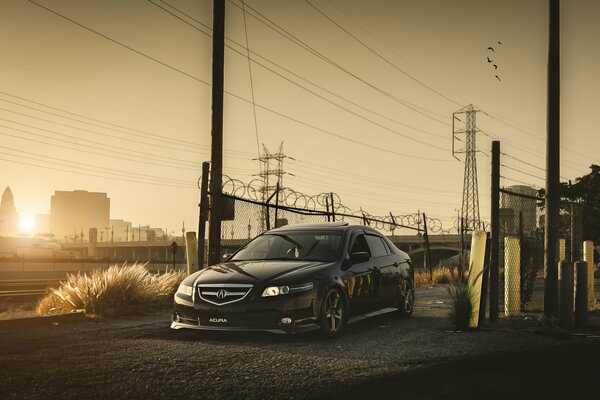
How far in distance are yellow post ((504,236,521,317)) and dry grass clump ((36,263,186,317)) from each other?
21.5 feet

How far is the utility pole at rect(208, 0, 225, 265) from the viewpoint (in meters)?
14.2

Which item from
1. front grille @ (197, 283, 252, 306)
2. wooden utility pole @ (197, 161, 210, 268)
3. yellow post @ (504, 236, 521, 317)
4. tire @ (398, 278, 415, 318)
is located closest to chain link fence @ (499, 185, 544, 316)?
yellow post @ (504, 236, 521, 317)

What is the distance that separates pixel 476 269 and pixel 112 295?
6567 mm

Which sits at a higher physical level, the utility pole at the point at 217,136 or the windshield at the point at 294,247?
the utility pole at the point at 217,136

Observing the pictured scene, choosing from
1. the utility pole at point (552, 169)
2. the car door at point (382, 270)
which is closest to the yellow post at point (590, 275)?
the utility pole at point (552, 169)

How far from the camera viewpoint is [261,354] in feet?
26.7

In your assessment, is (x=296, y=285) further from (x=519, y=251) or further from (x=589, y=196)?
(x=589, y=196)

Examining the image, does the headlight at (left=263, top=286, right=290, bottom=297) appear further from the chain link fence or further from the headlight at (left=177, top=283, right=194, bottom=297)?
the chain link fence

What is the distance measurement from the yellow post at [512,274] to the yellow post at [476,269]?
199 cm

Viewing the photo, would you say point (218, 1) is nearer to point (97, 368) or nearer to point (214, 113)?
point (214, 113)

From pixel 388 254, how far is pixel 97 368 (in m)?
5.99

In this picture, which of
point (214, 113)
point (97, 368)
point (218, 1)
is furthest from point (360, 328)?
point (218, 1)

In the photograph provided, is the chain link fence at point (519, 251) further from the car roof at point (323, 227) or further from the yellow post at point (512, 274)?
the car roof at point (323, 227)

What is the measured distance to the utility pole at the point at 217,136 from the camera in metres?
14.2
